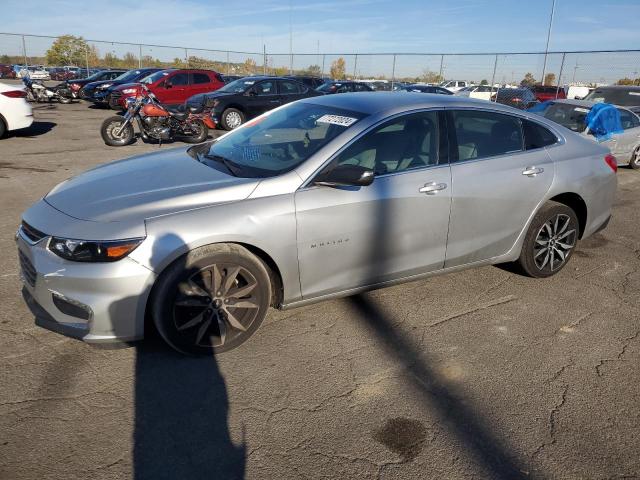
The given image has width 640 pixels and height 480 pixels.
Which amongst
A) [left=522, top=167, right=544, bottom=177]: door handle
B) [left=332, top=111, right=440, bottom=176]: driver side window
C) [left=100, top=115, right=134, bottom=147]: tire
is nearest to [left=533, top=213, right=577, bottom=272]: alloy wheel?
[left=522, top=167, right=544, bottom=177]: door handle

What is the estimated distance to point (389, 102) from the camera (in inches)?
151

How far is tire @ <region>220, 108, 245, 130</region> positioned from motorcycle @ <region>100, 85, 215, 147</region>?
2.31 m

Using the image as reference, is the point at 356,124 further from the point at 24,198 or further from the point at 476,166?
the point at 24,198

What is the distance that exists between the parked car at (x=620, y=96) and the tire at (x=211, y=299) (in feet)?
36.7

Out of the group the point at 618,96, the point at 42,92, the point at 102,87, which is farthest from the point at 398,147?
the point at 42,92

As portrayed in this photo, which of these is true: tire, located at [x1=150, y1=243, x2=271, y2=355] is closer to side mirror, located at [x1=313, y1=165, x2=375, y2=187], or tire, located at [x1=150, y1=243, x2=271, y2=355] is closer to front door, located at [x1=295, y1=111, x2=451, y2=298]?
front door, located at [x1=295, y1=111, x2=451, y2=298]

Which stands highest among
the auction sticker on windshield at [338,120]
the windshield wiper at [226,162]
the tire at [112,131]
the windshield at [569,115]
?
the auction sticker on windshield at [338,120]

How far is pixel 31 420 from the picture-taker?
2.57 metres

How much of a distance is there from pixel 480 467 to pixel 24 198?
6.62 metres

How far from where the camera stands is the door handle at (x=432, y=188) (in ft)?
11.8

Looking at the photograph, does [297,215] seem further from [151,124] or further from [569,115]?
[151,124]

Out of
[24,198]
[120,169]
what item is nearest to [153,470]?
[120,169]

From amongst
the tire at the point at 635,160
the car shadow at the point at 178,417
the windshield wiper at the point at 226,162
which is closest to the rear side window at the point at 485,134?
the windshield wiper at the point at 226,162

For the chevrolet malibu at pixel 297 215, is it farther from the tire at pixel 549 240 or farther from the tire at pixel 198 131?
the tire at pixel 198 131
